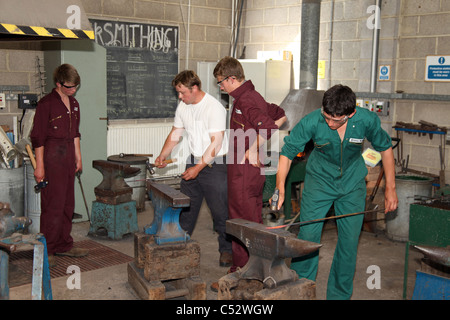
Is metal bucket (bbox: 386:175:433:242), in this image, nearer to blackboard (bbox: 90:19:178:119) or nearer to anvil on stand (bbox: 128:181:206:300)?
anvil on stand (bbox: 128:181:206:300)

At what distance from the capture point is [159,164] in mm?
4129

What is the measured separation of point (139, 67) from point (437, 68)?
10.8ft

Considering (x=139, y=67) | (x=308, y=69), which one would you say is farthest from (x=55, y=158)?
(x=308, y=69)

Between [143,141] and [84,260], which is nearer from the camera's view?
[84,260]

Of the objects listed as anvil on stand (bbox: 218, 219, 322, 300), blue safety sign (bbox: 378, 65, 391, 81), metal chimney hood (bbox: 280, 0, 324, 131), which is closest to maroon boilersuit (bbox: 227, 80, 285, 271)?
anvil on stand (bbox: 218, 219, 322, 300)

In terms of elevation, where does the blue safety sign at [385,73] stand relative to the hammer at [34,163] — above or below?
above

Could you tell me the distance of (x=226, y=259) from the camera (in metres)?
4.12

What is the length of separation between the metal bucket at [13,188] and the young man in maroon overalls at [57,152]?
2.41 ft

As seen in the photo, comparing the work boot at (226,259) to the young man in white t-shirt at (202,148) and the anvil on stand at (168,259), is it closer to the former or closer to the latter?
the young man in white t-shirt at (202,148)

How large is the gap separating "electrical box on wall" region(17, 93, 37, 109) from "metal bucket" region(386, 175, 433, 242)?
3573 mm

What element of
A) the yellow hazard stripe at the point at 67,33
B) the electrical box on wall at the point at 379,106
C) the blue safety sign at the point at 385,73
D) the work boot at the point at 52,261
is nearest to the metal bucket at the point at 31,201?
the work boot at the point at 52,261

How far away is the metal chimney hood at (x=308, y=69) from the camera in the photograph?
565 cm

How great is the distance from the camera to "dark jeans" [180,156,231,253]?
384 centimetres

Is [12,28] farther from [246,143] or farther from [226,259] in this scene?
[226,259]
